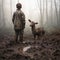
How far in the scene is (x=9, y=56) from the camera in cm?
795

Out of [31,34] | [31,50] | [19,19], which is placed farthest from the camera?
[31,34]

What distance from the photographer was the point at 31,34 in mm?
12531

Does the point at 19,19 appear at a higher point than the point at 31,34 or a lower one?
higher

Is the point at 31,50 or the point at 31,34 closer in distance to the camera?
the point at 31,50

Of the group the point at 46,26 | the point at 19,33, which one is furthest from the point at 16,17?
the point at 46,26

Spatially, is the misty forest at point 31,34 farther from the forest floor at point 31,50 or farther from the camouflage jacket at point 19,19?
the camouflage jacket at point 19,19

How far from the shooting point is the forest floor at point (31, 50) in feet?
25.8

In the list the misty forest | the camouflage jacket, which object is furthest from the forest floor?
the camouflage jacket

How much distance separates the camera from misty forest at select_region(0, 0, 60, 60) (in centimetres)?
812

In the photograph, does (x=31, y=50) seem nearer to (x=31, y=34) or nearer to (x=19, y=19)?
(x=19, y=19)

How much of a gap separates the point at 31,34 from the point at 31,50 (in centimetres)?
393

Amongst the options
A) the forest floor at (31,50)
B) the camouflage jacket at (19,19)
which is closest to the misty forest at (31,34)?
the forest floor at (31,50)

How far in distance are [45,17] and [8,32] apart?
3.04 m

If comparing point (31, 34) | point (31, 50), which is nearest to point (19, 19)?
point (31, 50)
